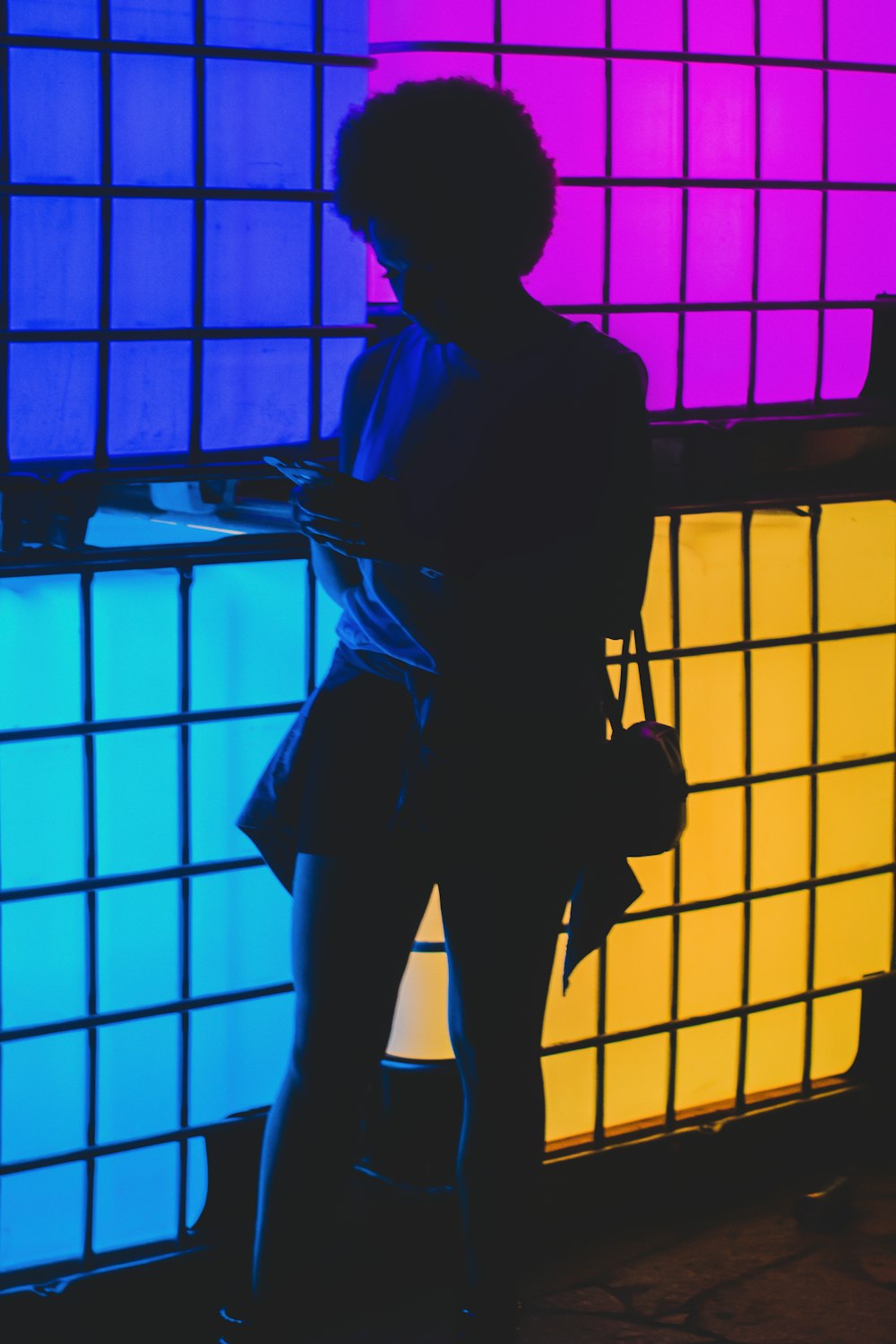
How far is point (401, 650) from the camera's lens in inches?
66.8

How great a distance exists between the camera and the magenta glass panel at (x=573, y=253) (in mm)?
2121

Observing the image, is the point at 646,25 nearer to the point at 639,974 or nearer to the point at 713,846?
the point at 713,846

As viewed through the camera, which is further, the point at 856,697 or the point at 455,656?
the point at 856,697

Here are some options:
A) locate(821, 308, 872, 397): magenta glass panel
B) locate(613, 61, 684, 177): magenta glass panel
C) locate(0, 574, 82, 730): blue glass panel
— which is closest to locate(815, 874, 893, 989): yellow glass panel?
locate(821, 308, 872, 397): magenta glass panel

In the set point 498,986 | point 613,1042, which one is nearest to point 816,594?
point 613,1042

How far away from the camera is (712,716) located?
234 centimetres

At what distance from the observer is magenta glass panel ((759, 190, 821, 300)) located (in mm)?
2258

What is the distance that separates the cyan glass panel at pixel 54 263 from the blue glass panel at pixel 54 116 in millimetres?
35

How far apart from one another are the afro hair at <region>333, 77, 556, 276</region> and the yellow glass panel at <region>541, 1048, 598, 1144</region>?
123 centimetres

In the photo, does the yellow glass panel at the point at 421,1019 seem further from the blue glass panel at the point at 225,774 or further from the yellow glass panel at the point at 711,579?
the yellow glass panel at the point at 711,579

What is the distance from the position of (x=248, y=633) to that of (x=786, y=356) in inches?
36.4

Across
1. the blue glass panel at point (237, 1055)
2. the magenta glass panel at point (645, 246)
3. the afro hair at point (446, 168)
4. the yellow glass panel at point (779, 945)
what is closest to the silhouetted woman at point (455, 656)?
the afro hair at point (446, 168)

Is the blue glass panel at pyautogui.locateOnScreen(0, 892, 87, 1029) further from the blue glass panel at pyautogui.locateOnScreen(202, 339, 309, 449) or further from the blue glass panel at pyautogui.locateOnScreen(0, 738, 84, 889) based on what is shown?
the blue glass panel at pyautogui.locateOnScreen(202, 339, 309, 449)

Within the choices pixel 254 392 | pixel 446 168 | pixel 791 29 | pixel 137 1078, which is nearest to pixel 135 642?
pixel 254 392
